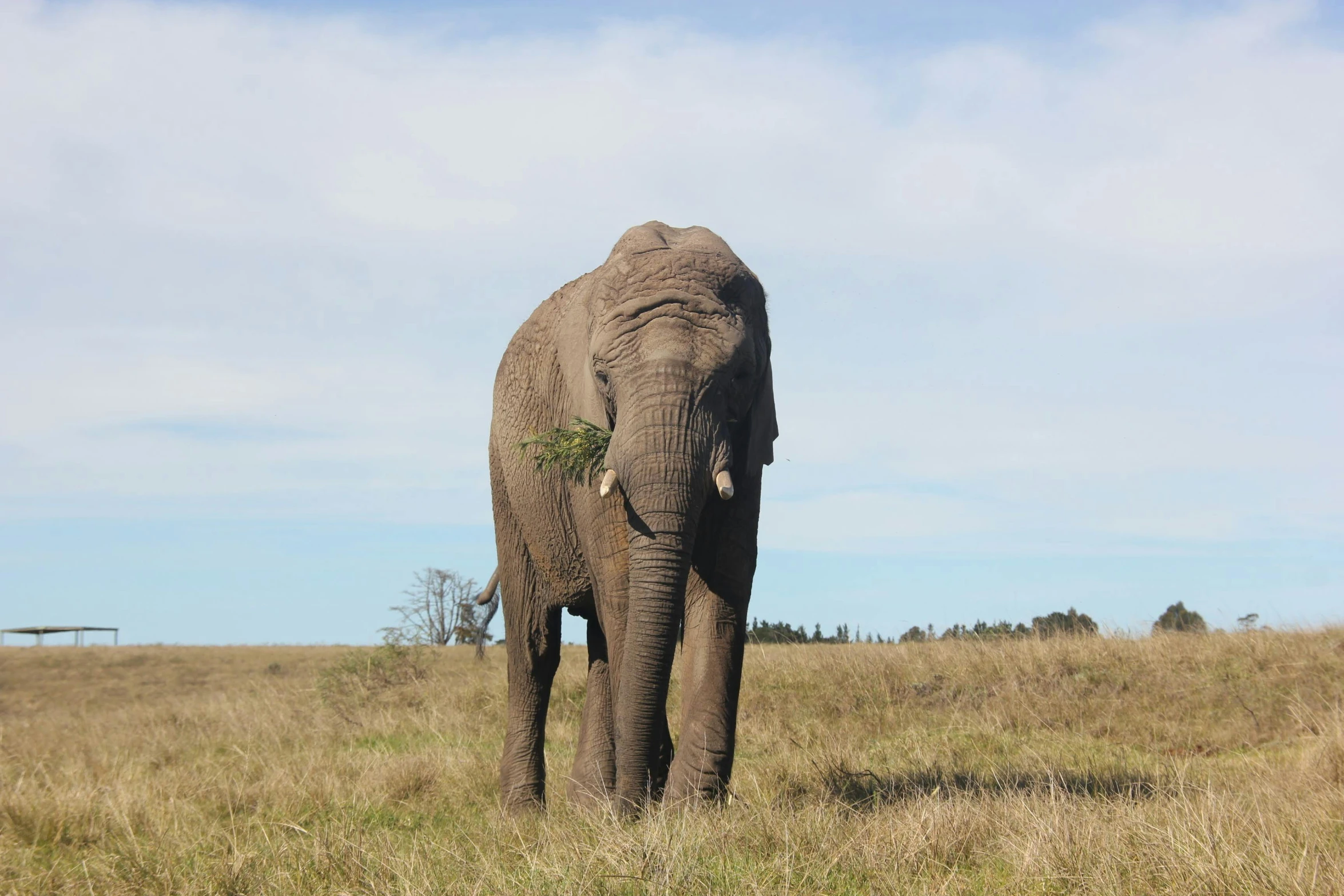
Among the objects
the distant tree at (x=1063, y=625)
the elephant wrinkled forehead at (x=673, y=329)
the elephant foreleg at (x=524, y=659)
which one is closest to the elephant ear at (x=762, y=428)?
the elephant wrinkled forehead at (x=673, y=329)

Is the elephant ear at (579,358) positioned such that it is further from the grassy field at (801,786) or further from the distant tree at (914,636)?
the distant tree at (914,636)

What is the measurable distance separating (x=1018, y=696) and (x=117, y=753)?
351 inches

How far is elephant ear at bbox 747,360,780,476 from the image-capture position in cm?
617

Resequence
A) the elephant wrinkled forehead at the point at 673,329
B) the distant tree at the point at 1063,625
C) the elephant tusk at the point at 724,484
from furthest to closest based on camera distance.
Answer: the distant tree at the point at 1063,625
the elephant wrinkled forehead at the point at 673,329
the elephant tusk at the point at 724,484

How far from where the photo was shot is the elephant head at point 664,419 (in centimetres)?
558

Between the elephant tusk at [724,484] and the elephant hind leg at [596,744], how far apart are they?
2.05 m

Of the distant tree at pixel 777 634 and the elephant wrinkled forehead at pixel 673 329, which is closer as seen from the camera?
the elephant wrinkled forehead at pixel 673 329

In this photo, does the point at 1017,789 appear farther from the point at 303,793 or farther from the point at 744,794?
the point at 303,793

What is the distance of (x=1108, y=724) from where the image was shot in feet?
36.0

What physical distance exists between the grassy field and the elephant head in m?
0.64

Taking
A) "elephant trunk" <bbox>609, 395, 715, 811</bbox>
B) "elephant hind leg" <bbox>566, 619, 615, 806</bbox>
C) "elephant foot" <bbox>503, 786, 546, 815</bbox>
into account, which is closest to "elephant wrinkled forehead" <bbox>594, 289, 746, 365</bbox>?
"elephant trunk" <bbox>609, 395, 715, 811</bbox>

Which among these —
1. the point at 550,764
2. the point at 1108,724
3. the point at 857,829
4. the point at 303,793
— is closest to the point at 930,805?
the point at 857,829

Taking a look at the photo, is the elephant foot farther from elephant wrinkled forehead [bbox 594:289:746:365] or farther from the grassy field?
elephant wrinkled forehead [bbox 594:289:746:365]

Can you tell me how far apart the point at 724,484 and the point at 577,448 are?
44.9 inches
